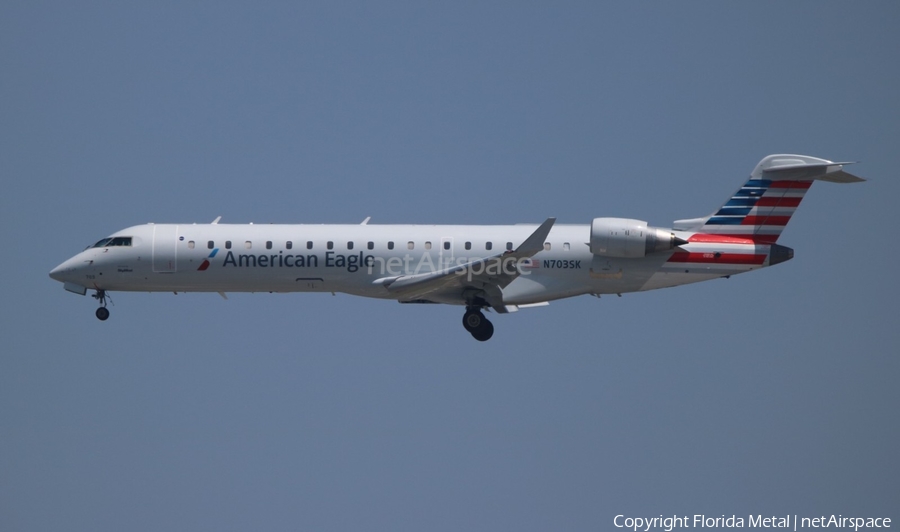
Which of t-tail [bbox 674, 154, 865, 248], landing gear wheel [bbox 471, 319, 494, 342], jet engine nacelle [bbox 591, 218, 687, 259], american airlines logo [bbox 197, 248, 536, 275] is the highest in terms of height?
t-tail [bbox 674, 154, 865, 248]

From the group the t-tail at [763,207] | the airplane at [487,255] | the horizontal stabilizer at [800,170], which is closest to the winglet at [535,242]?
the airplane at [487,255]

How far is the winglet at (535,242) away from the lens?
29953 millimetres

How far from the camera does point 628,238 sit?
105ft

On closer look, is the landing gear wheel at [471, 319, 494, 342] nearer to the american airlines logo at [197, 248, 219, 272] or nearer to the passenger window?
the american airlines logo at [197, 248, 219, 272]

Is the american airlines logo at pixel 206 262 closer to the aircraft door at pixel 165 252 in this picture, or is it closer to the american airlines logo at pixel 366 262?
the american airlines logo at pixel 366 262

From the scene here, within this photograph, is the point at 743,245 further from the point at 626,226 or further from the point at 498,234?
the point at 498,234

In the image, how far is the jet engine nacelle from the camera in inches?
1262

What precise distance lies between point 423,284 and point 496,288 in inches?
89.9

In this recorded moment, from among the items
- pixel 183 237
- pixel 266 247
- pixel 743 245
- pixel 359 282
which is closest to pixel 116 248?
pixel 183 237

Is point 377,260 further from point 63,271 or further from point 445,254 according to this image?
point 63,271

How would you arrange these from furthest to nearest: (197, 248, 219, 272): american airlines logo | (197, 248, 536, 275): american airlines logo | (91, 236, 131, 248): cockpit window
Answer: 1. (91, 236, 131, 248): cockpit window
2. (197, 248, 219, 272): american airlines logo
3. (197, 248, 536, 275): american airlines logo

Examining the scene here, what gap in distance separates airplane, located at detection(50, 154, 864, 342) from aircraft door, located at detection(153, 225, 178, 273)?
3cm

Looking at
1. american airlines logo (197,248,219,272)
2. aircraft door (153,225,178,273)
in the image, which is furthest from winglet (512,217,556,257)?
aircraft door (153,225,178,273)

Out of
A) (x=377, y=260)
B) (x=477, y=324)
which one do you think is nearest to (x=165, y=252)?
(x=377, y=260)
